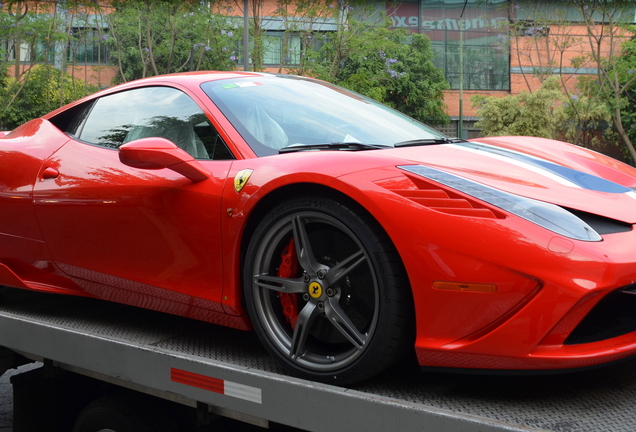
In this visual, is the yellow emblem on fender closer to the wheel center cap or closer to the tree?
the wheel center cap

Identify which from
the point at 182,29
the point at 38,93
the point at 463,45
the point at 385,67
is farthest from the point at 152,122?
the point at 463,45

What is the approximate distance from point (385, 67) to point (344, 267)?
23.7 meters

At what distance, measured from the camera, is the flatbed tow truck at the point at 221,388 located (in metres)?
2.01

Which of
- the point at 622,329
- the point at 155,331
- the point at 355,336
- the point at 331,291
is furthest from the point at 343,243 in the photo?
the point at 155,331

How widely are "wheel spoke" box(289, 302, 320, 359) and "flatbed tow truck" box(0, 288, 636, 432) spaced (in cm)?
11

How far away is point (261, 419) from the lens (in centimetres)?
238

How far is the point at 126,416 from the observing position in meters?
2.83

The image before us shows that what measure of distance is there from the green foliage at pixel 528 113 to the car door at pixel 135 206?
2895cm

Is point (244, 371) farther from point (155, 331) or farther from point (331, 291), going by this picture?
point (155, 331)

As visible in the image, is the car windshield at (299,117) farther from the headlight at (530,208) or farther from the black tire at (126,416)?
the black tire at (126,416)

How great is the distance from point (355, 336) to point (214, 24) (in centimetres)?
1977

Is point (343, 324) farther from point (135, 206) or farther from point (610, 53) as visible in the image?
point (610, 53)

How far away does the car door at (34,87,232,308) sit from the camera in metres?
2.65

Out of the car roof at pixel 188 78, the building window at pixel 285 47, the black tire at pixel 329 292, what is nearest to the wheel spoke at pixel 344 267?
the black tire at pixel 329 292
